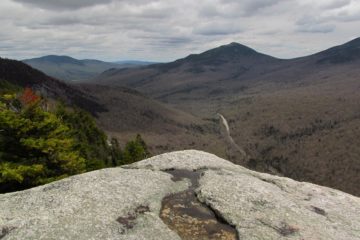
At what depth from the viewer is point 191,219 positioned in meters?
18.5

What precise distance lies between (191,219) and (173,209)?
3.55 ft

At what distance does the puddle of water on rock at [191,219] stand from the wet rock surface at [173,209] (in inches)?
1.6

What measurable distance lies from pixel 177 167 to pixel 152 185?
3.58m

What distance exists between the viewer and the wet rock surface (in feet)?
56.0

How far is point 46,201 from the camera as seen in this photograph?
18.9m

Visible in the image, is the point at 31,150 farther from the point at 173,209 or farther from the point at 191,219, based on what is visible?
the point at 191,219

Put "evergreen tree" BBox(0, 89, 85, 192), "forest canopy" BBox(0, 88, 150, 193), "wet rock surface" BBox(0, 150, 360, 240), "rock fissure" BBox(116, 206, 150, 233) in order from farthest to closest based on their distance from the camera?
"evergreen tree" BBox(0, 89, 85, 192)
"forest canopy" BBox(0, 88, 150, 193)
"rock fissure" BBox(116, 206, 150, 233)
"wet rock surface" BBox(0, 150, 360, 240)

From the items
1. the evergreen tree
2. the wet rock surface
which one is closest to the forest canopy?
the evergreen tree

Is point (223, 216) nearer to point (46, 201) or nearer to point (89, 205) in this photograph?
point (89, 205)

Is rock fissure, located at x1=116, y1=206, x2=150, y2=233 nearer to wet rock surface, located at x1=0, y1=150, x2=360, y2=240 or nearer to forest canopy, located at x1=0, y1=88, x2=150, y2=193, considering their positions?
wet rock surface, located at x1=0, y1=150, x2=360, y2=240

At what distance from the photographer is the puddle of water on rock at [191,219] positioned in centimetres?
1747

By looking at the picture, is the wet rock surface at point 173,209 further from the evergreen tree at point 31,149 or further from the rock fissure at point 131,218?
the evergreen tree at point 31,149

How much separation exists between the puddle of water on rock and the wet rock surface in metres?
0.04

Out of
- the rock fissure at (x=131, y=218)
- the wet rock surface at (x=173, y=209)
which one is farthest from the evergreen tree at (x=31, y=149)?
the rock fissure at (x=131, y=218)
